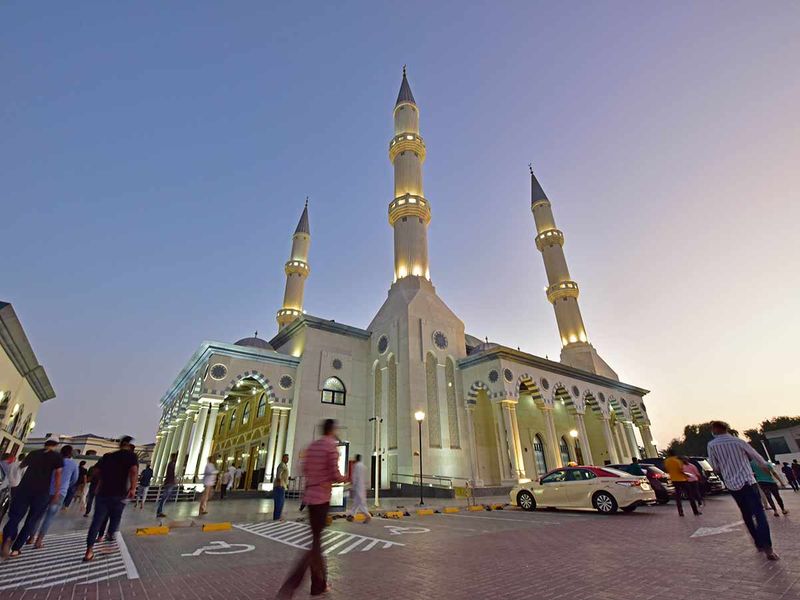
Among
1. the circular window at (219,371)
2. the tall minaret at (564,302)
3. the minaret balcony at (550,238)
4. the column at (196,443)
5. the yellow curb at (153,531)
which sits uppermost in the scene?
the minaret balcony at (550,238)

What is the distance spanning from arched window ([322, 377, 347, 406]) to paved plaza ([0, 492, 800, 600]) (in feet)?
51.1

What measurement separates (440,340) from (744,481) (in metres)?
21.1

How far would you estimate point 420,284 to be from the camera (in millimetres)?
27406

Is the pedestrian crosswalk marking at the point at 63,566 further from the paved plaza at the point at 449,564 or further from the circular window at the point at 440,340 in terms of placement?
the circular window at the point at 440,340

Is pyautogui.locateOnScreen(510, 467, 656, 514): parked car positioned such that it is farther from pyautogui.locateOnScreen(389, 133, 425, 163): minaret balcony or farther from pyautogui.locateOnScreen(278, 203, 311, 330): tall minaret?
pyautogui.locateOnScreen(389, 133, 425, 163): minaret balcony

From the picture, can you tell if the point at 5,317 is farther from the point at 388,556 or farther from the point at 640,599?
the point at 640,599

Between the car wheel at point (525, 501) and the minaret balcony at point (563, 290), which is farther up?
the minaret balcony at point (563, 290)

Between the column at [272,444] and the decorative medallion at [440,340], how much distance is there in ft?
34.4

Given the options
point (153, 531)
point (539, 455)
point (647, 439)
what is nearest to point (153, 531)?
point (153, 531)

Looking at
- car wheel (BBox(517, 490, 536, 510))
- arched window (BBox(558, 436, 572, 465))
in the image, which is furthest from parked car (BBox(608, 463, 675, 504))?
arched window (BBox(558, 436, 572, 465))

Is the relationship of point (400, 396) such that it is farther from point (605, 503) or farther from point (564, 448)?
point (564, 448)

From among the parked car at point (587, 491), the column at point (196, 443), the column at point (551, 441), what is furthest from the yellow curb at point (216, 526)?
the column at point (551, 441)

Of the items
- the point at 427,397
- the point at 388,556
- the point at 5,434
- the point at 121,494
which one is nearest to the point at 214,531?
the point at 121,494

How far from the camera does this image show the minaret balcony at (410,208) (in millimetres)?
30062
